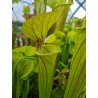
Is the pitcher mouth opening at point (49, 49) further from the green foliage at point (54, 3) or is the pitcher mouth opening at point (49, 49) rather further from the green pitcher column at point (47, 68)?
the green foliage at point (54, 3)

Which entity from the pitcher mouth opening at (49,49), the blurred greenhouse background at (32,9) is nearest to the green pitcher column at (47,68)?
the pitcher mouth opening at (49,49)

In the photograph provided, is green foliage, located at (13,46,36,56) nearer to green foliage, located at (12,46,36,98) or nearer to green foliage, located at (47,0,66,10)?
green foliage, located at (12,46,36,98)

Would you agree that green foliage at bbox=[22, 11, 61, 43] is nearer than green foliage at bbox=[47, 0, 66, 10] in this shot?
Yes

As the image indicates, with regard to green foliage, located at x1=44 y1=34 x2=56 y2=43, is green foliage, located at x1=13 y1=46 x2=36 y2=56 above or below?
below

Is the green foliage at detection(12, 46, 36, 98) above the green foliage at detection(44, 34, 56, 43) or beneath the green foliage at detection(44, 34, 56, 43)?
beneath

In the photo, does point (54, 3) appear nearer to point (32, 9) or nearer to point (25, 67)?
point (32, 9)

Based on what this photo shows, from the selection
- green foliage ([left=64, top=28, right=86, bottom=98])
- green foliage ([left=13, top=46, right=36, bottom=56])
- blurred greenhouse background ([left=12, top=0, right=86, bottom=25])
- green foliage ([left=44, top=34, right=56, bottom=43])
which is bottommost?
green foliage ([left=64, top=28, right=86, bottom=98])

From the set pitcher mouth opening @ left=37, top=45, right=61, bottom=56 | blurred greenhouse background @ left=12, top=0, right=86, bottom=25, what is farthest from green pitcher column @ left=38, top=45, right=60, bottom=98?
blurred greenhouse background @ left=12, top=0, right=86, bottom=25

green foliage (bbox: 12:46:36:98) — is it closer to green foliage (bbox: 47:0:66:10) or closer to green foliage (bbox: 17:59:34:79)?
green foliage (bbox: 17:59:34:79)

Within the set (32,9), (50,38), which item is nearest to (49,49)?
(50,38)
